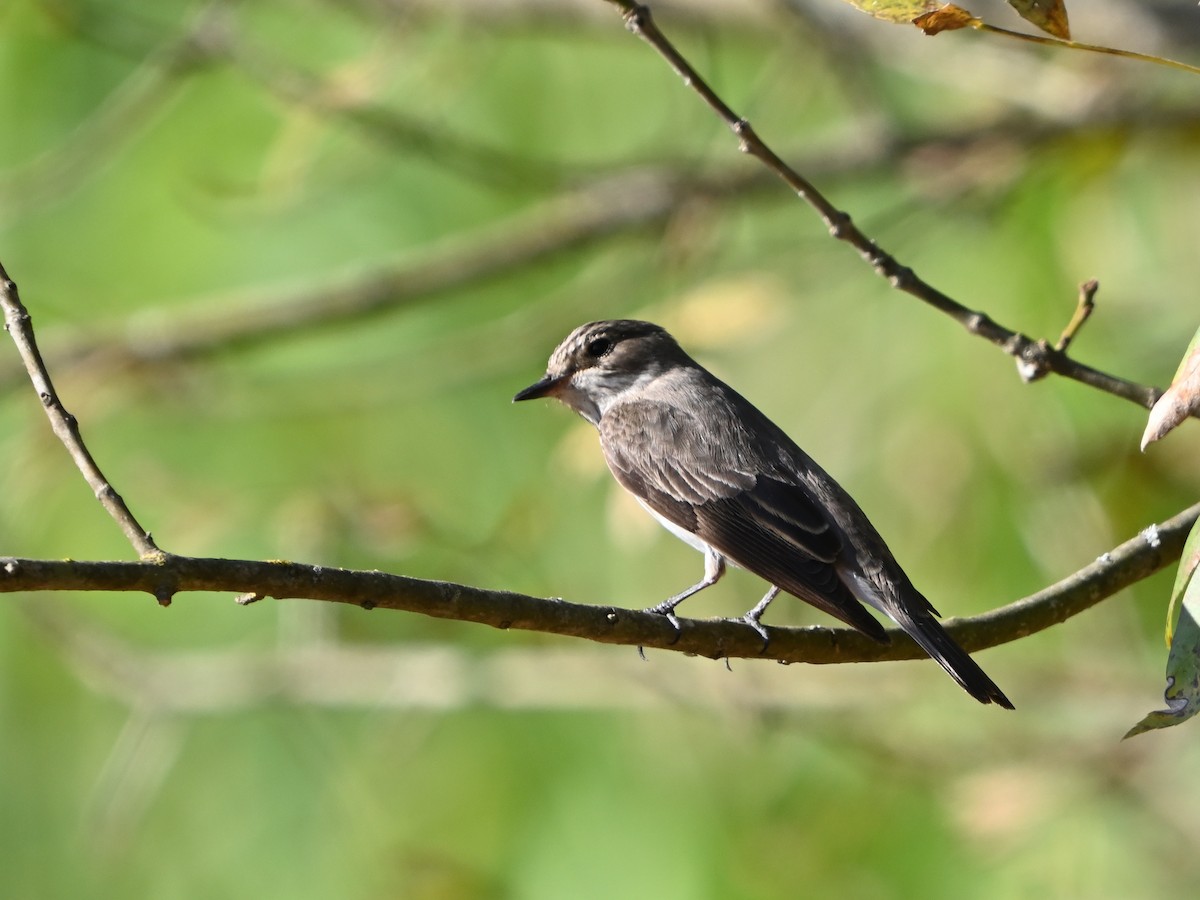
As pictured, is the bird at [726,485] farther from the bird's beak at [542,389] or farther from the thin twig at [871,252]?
the thin twig at [871,252]

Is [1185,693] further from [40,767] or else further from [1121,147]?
[40,767]

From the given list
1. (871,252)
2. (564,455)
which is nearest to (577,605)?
(871,252)

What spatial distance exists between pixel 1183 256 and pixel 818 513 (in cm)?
253

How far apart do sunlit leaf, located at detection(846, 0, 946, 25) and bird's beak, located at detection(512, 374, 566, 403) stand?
2.17 metres

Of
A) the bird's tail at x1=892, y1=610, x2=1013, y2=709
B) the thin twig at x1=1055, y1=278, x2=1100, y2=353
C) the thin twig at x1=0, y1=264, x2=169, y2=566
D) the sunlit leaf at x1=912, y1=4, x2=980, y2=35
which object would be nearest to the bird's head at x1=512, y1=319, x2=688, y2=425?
the bird's tail at x1=892, y1=610, x2=1013, y2=709

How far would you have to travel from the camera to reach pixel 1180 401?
69.8 inches

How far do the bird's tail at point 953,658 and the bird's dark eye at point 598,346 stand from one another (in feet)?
5.75

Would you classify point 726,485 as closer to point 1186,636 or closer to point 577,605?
point 577,605

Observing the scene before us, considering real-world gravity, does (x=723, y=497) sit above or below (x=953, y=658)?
below

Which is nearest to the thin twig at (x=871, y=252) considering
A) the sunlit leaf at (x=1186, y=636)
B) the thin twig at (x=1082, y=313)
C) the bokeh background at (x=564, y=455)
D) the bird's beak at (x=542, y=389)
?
the thin twig at (x=1082, y=313)

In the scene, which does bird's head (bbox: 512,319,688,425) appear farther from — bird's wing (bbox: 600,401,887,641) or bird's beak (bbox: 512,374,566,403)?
bird's wing (bbox: 600,401,887,641)

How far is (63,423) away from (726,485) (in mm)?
1978

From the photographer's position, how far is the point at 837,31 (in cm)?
500

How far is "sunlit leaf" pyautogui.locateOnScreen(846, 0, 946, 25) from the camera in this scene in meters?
1.97
